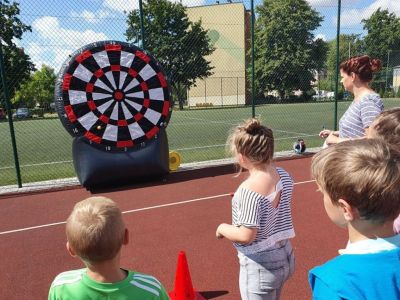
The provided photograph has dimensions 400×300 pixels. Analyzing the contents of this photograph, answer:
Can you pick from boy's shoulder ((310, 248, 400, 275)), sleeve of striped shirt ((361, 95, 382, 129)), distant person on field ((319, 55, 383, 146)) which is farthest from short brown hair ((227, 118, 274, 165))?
sleeve of striped shirt ((361, 95, 382, 129))

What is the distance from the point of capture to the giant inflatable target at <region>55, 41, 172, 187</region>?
19.8 ft

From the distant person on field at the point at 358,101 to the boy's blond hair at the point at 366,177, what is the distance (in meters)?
2.29

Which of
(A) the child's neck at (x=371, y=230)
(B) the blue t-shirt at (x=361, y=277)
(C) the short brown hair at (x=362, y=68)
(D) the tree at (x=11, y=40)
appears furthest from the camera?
(D) the tree at (x=11, y=40)

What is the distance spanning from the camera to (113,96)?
634 cm

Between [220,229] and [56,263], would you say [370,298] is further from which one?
[56,263]

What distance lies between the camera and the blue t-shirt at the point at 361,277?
1036 millimetres

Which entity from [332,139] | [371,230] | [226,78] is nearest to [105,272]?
[371,230]

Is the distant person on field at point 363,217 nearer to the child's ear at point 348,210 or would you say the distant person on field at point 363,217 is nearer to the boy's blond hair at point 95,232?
the child's ear at point 348,210

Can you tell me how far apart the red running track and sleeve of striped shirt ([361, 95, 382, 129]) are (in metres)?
1.39

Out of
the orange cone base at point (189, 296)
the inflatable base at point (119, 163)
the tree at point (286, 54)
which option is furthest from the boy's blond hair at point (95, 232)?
the tree at point (286, 54)

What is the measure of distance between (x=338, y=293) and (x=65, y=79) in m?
5.66

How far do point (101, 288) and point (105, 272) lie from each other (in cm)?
6

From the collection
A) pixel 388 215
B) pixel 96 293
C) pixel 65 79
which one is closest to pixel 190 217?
pixel 65 79

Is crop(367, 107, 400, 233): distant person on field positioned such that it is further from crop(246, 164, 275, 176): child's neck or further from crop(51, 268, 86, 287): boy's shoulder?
crop(51, 268, 86, 287): boy's shoulder
